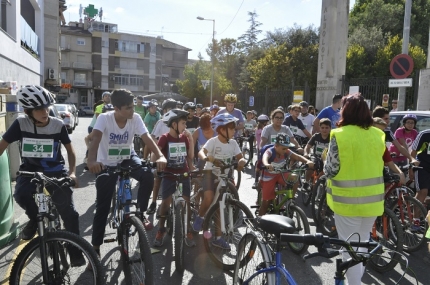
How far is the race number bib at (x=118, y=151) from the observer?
4113mm

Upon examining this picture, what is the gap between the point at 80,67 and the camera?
60.8m

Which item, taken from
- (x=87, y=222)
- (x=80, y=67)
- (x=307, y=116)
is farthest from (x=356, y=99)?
(x=80, y=67)

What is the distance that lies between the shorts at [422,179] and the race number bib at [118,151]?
4149 millimetres

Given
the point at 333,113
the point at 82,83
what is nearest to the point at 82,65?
the point at 82,83

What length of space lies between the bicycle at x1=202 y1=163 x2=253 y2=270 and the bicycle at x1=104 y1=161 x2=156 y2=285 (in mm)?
964

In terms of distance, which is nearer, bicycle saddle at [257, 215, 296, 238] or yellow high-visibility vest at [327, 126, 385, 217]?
bicycle saddle at [257, 215, 296, 238]

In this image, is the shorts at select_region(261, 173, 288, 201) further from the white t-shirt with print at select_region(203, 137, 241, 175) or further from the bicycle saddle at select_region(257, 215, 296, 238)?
the bicycle saddle at select_region(257, 215, 296, 238)

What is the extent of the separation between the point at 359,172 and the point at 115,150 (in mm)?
2466

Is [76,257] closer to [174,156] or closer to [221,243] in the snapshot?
[221,243]

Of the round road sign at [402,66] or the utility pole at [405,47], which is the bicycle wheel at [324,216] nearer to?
the round road sign at [402,66]

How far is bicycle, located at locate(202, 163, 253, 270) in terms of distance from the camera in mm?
4309

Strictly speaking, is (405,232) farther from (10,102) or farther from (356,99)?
(10,102)

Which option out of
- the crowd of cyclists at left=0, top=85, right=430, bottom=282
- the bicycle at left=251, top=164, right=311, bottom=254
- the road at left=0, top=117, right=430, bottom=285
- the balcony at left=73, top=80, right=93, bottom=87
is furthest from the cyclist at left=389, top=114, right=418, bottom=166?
the balcony at left=73, top=80, right=93, bottom=87

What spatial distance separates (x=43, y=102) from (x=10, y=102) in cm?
527
